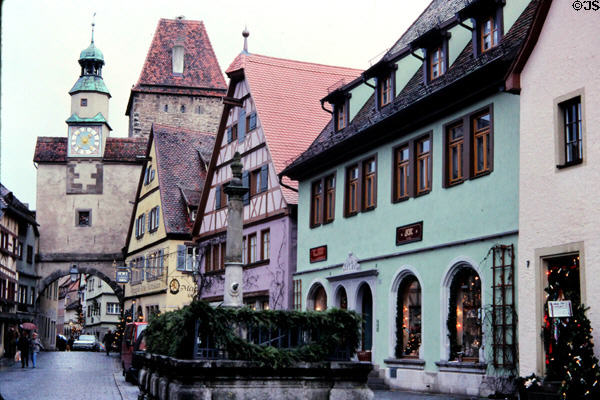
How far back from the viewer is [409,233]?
2277cm

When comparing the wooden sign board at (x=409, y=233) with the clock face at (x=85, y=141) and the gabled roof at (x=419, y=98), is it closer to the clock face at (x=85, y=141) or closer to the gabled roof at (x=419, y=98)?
the gabled roof at (x=419, y=98)

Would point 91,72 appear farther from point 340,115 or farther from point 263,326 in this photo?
point 263,326

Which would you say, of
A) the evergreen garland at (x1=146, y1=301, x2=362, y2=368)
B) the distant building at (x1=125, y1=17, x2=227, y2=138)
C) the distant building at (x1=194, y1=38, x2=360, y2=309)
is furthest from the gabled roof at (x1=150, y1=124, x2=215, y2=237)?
the evergreen garland at (x1=146, y1=301, x2=362, y2=368)

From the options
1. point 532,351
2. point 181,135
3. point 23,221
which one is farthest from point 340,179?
point 23,221

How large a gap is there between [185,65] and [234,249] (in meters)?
59.2

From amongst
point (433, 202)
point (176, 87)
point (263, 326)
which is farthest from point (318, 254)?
point (176, 87)

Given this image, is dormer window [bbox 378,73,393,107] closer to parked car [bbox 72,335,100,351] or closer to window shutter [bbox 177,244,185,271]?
window shutter [bbox 177,244,185,271]

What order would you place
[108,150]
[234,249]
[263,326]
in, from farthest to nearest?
[108,150], [234,249], [263,326]

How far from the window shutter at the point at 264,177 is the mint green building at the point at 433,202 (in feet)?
17.0

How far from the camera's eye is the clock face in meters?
59.5

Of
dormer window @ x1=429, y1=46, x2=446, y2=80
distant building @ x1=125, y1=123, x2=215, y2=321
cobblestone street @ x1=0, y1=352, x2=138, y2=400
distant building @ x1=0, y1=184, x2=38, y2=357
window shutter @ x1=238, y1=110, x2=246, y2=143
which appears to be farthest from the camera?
distant building @ x1=0, y1=184, x2=38, y2=357

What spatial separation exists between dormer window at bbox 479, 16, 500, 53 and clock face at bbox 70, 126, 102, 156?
1662 inches

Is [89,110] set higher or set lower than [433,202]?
higher

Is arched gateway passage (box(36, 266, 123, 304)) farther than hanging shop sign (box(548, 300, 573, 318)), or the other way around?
arched gateway passage (box(36, 266, 123, 304))
